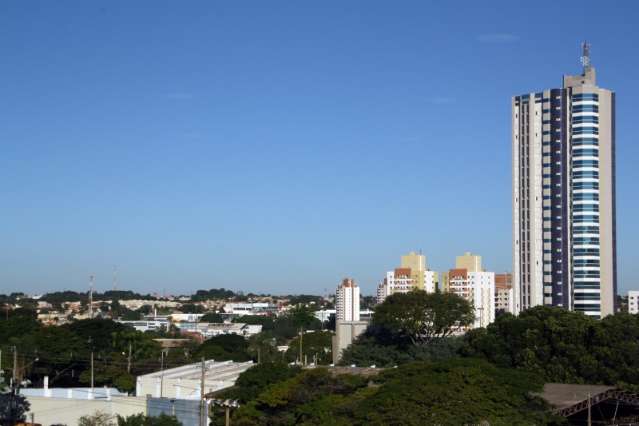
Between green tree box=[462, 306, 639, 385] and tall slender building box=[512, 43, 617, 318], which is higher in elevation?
tall slender building box=[512, 43, 617, 318]

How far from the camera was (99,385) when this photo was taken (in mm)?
51500

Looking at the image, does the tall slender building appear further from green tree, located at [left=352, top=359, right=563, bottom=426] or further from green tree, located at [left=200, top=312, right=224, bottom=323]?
green tree, located at [left=200, top=312, right=224, bottom=323]

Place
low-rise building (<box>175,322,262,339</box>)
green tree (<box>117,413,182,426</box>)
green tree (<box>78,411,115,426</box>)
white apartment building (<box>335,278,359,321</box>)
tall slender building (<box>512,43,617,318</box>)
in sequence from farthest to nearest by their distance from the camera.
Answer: low-rise building (<box>175,322,262,339</box>) < white apartment building (<box>335,278,359,321</box>) < tall slender building (<box>512,43,617,318</box>) < green tree (<box>78,411,115,426</box>) < green tree (<box>117,413,182,426</box>)

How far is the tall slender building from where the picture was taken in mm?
66938

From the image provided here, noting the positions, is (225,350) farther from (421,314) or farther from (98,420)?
(98,420)

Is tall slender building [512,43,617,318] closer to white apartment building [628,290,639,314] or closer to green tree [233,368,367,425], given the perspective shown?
green tree [233,368,367,425]

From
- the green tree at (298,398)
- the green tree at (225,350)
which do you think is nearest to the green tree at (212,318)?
the green tree at (225,350)

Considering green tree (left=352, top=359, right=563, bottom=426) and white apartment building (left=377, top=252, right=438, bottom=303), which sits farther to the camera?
white apartment building (left=377, top=252, right=438, bottom=303)

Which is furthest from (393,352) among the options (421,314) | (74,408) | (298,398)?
(298,398)

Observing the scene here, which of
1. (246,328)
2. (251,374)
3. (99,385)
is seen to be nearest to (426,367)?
(251,374)

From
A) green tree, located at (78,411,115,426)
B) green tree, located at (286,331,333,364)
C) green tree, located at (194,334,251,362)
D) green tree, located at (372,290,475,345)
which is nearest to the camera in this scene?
green tree, located at (78,411,115,426)

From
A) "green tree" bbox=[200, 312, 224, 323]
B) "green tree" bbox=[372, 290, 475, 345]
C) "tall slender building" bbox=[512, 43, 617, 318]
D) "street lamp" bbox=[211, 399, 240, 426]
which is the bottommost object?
"green tree" bbox=[200, 312, 224, 323]

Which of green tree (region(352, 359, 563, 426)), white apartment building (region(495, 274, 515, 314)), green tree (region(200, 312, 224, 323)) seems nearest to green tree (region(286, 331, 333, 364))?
white apartment building (region(495, 274, 515, 314))

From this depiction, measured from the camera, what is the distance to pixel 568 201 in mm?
67875
